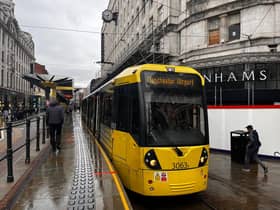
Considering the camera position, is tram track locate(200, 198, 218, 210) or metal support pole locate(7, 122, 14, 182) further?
tram track locate(200, 198, 218, 210)

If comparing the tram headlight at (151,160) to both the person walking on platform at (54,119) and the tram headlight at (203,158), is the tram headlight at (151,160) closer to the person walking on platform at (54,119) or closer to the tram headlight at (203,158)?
the tram headlight at (203,158)

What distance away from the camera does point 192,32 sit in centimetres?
1919

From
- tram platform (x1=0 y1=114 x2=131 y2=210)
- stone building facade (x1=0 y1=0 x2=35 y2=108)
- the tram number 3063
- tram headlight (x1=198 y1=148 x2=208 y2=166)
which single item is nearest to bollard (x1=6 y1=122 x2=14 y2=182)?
tram platform (x1=0 y1=114 x2=131 y2=210)

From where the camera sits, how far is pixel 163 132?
19.9 ft

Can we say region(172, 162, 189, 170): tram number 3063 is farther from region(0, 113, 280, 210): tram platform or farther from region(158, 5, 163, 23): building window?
region(158, 5, 163, 23): building window

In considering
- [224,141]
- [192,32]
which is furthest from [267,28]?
[224,141]

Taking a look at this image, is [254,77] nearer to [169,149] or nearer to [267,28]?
[267,28]

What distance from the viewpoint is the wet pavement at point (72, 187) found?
4.71 metres

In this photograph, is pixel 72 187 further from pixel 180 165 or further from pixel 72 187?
pixel 180 165

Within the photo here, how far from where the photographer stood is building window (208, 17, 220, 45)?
18094 millimetres

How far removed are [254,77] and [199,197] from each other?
36.9ft

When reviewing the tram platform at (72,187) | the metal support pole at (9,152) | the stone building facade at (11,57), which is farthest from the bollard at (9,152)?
the stone building facade at (11,57)

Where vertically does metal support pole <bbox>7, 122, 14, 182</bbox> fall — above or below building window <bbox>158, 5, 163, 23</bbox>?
below

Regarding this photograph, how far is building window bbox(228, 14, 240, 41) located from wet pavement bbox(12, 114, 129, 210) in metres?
12.5
